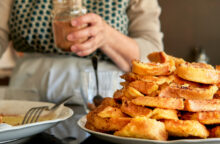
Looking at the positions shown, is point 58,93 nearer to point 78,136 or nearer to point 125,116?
point 78,136

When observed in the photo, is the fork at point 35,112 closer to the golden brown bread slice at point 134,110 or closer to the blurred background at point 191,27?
the golden brown bread slice at point 134,110

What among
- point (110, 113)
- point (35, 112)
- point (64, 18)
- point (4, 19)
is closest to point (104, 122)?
point (110, 113)

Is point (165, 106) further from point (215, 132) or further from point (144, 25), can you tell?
point (144, 25)

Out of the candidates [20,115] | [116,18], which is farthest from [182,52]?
[20,115]

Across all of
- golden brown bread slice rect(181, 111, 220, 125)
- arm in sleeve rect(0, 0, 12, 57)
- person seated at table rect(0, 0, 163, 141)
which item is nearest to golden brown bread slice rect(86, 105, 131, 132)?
golden brown bread slice rect(181, 111, 220, 125)

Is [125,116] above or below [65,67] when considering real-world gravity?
above

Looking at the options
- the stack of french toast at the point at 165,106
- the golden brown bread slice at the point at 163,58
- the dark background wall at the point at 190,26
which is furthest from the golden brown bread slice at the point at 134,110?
the dark background wall at the point at 190,26
